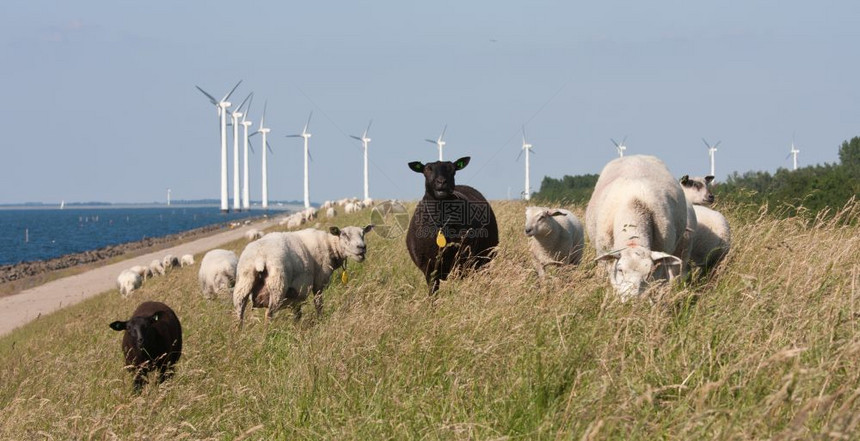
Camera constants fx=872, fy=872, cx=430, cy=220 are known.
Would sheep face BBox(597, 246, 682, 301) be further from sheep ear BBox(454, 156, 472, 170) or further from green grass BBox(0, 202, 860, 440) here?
sheep ear BBox(454, 156, 472, 170)

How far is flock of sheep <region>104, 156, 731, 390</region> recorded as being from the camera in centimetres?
966

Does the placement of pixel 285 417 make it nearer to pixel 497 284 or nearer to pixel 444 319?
pixel 444 319

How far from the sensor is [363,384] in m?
7.05

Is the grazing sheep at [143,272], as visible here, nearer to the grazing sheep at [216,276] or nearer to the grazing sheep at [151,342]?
the grazing sheep at [216,276]

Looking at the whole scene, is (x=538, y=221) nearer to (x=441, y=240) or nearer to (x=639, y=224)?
(x=441, y=240)

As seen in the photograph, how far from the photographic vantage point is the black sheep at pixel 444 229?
13.2m

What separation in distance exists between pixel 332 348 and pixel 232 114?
3343 inches

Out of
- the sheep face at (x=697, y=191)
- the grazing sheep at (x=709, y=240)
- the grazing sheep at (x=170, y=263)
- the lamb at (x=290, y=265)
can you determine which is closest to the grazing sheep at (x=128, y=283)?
the grazing sheep at (x=170, y=263)

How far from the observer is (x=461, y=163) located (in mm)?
13891

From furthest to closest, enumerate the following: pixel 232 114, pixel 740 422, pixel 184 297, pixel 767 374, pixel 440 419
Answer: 1. pixel 232 114
2. pixel 184 297
3. pixel 440 419
4. pixel 767 374
5. pixel 740 422

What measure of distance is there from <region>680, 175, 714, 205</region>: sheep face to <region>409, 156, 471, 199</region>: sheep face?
3611 mm

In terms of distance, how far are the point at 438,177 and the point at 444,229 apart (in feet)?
2.63

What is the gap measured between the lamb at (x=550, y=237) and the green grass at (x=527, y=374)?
6.27ft

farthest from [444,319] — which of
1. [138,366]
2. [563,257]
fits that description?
[563,257]
